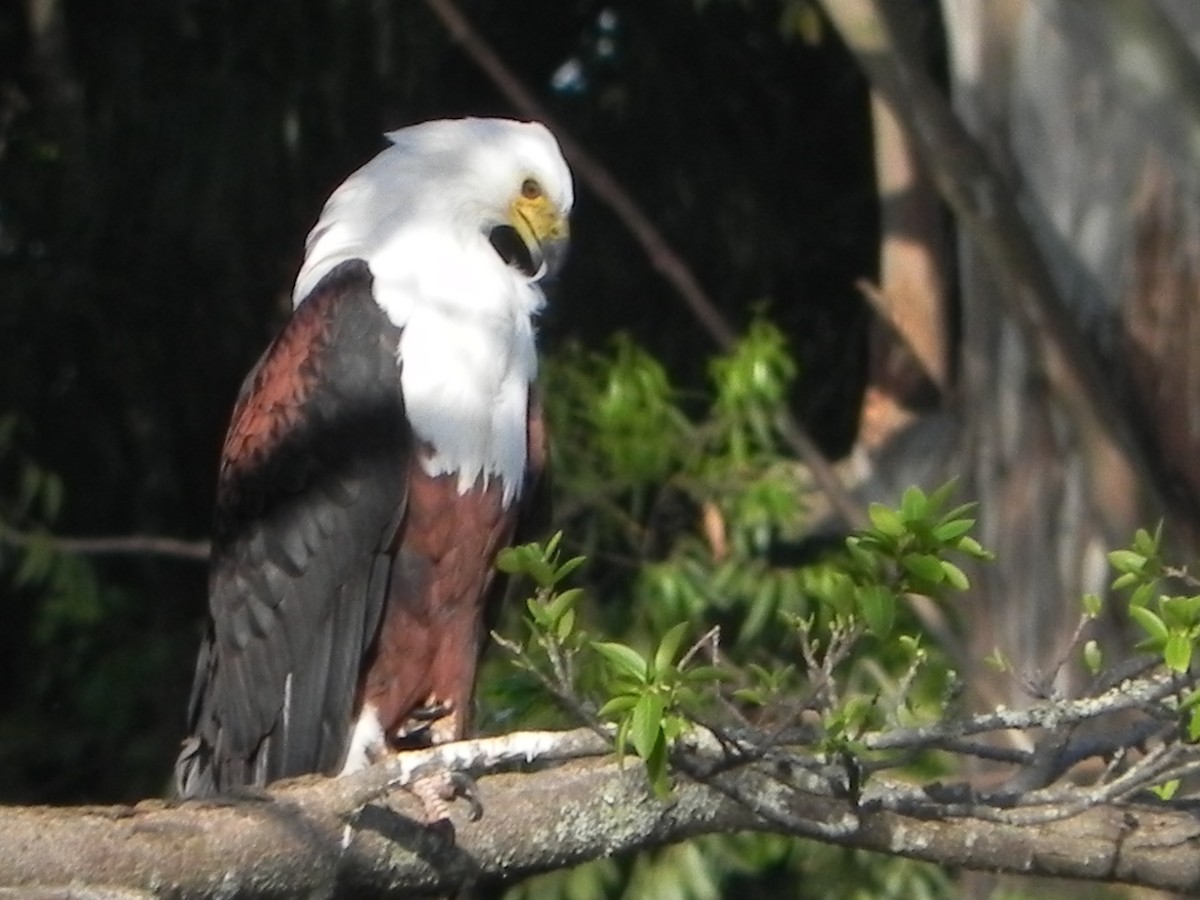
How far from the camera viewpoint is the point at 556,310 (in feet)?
22.1

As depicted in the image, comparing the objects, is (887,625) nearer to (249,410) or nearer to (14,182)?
(249,410)

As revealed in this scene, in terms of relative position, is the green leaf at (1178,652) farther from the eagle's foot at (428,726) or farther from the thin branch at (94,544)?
the thin branch at (94,544)

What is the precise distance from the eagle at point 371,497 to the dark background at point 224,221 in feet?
8.84

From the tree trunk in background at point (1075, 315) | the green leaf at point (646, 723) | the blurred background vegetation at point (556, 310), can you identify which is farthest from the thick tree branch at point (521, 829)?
the blurred background vegetation at point (556, 310)

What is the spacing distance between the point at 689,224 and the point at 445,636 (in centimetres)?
361

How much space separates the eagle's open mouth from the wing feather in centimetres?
38

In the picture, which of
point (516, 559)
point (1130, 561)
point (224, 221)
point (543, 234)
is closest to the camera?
point (516, 559)

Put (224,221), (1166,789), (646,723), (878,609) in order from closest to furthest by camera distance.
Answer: (646,723) → (878,609) → (1166,789) → (224,221)

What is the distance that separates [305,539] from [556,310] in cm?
323

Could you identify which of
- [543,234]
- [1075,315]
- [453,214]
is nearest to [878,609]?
[453,214]

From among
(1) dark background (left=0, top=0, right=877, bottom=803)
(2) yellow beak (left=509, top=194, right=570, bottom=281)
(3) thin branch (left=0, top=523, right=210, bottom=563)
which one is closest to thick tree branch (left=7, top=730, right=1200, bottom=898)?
(2) yellow beak (left=509, top=194, right=570, bottom=281)

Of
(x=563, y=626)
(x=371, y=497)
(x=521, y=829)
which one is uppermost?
(x=563, y=626)

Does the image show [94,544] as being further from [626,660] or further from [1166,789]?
Answer: [626,660]

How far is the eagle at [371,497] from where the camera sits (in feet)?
11.4
